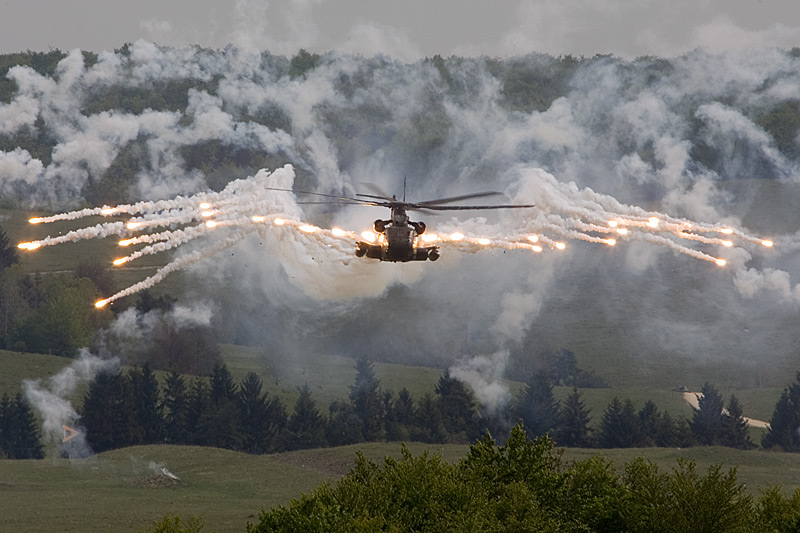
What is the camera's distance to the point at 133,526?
380ft

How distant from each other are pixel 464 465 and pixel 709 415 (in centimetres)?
12118

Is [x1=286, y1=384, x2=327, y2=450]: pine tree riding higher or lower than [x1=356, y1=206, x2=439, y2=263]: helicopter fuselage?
lower

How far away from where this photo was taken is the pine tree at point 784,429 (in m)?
188

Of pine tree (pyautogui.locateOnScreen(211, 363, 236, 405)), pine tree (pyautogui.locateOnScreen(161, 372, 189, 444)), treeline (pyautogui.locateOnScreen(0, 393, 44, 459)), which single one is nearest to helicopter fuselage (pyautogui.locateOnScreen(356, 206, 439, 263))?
treeline (pyautogui.locateOnScreen(0, 393, 44, 459))

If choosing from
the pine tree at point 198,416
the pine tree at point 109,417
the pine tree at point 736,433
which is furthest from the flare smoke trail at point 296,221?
the pine tree at point 736,433

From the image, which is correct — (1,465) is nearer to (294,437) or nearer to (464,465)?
(294,437)

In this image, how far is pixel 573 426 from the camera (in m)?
193

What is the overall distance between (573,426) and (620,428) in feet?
25.5

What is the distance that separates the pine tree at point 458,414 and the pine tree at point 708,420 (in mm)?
34818

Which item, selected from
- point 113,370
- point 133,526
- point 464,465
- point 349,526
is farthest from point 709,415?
point 349,526

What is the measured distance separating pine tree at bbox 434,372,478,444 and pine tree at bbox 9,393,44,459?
2421 inches

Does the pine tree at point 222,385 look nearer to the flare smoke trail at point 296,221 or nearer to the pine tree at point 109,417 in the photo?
the pine tree at point 109,417

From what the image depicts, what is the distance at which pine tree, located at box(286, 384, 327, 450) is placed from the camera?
7209 inches

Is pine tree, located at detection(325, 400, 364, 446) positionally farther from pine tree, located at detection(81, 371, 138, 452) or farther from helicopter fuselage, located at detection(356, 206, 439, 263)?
helicopter fuselage, located at detection(356, 206, 439, 263)
